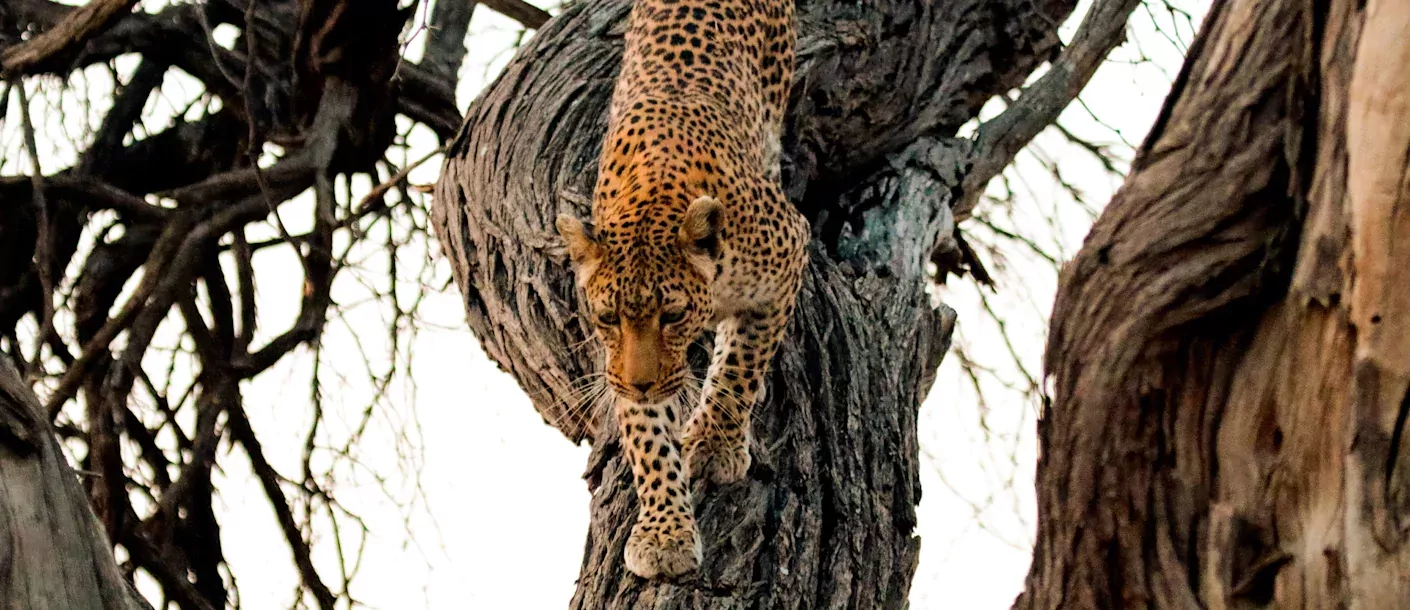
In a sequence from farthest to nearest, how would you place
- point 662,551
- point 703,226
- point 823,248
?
point 823,248 < point 703,226 < point 662,551

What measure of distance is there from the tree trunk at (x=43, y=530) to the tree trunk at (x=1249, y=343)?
176cm

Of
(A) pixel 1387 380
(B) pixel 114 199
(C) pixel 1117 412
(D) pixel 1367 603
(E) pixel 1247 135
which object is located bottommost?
(D) pixel 1367 603

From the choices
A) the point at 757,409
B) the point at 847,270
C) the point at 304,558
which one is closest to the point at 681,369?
the point at 757,409

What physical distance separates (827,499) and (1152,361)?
267 centimetres

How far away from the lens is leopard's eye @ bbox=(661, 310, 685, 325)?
4.91 metres

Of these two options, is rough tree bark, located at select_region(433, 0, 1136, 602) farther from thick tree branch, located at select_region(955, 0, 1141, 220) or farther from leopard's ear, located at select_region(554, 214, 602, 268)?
→ leopard's ear, located at select_region(554, 214, 602, 268)

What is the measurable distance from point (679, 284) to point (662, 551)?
0.84 meters

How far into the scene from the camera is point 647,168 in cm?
539

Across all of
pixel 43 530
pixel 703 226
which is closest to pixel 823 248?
pixel 703 226

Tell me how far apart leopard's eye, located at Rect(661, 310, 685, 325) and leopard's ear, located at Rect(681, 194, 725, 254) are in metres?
0.22

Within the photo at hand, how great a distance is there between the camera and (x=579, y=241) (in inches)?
198

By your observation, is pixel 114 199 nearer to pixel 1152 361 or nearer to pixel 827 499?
pixel 827 499

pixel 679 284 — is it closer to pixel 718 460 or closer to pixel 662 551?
pixel 718 460

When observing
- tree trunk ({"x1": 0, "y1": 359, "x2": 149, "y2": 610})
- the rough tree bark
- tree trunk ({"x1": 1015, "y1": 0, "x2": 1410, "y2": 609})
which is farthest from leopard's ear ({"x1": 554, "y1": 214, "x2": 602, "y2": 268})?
tree trunk ({"x1": 1015, "y1": 0, "x2": 1410, "y2": 609})
